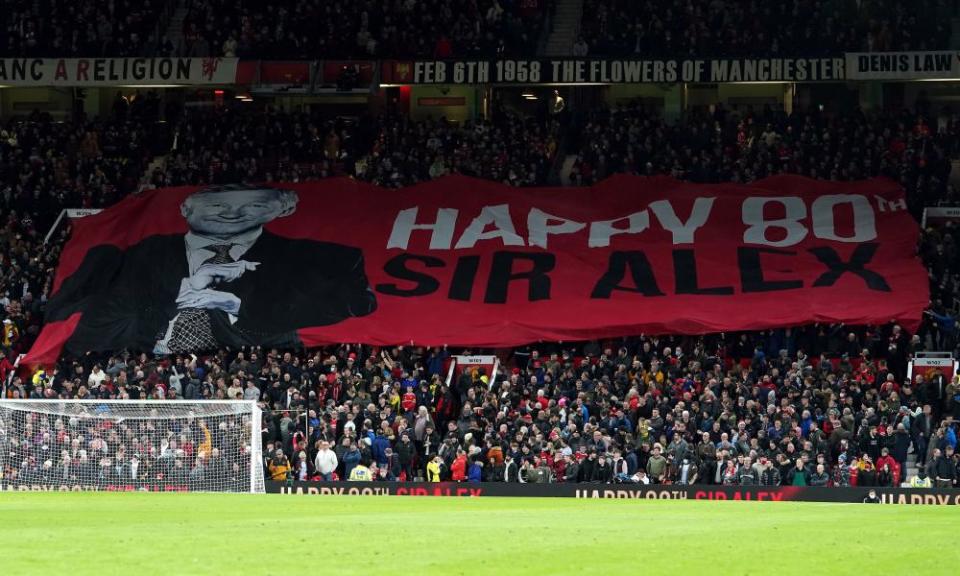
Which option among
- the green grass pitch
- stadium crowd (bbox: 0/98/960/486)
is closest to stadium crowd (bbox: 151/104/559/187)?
stadium crowd (bbox: 0/98/960/486)

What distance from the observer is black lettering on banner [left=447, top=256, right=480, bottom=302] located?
133 feet

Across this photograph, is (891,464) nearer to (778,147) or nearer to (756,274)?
(756,274)

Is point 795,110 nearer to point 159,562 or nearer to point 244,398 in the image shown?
point 244,398

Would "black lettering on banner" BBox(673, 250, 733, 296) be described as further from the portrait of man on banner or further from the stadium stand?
the portrait of man on banner

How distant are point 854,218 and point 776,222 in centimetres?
181

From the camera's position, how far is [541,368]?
3719cm

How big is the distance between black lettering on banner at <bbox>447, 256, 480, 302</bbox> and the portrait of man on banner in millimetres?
1931

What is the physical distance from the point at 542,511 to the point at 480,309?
622 inches

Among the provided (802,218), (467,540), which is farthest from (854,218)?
(467,540)

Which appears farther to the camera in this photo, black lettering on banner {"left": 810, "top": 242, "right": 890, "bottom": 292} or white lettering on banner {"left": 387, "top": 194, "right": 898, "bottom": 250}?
white lettering on banner {"left": 387, "top": 194, "right": 898, "bottom": 250}

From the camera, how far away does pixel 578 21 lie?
4906 centimetres

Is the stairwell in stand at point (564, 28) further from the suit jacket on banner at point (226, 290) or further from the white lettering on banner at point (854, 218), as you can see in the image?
the white lettering on banner at point (854, 218)

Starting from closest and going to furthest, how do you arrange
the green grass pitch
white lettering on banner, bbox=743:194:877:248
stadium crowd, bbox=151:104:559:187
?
1. the green grass pitch
2. white lettering on banner, bbox=743:194:877:248
3. stadium crowd, bbox=151:104:559:187

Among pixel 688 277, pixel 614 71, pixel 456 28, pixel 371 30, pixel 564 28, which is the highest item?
pixel 564 28
